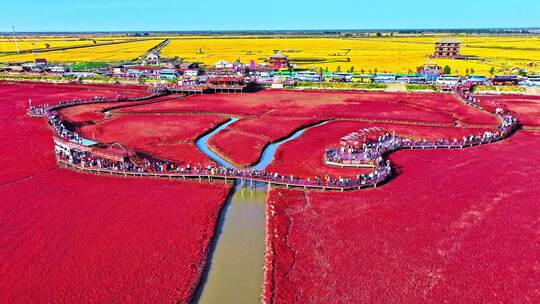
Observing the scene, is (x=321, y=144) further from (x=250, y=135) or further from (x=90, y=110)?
(x=90, y=110)

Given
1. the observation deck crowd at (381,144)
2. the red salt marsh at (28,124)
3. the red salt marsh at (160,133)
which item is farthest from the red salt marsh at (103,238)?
the observation deck crowd at (381,144)

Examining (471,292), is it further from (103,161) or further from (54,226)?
(103,161)

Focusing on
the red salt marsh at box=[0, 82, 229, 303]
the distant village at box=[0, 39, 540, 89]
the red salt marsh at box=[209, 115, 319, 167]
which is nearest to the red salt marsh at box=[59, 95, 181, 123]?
the distant village at box=[0, 39, 540, 89]

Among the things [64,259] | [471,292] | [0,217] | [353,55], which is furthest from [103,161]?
[353,55]

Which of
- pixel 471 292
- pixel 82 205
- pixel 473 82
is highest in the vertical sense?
pixel 473 82

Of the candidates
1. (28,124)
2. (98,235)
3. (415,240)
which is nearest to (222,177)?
(98,235)

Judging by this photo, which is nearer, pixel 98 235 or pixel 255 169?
pixel 98 235

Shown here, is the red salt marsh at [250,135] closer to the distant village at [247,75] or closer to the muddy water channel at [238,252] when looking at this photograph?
the muddy water channel at [238,252]
